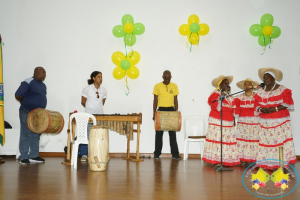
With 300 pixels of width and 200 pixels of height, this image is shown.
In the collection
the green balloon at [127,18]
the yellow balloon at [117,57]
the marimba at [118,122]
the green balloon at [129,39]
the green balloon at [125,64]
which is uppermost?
the green balloon at [127,18]

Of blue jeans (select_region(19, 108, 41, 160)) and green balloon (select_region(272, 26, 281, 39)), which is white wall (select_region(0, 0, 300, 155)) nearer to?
green balloon (select_region(272, 26, 281, 39))

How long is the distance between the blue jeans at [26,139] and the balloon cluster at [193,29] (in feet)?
12.3

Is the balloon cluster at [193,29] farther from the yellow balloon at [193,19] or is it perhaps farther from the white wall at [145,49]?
the white wall at [145,49]

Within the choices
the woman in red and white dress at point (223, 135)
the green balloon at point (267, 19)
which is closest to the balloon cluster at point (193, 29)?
the green balloon at point (267, 19)

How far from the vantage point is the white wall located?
25.0 ft

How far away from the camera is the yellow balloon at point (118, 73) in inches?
285

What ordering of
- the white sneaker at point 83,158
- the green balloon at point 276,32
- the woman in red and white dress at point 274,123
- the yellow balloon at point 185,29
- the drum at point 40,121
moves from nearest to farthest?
the woman in red and white dress at point 274,123
the drum at point 40,121
the white sneaker at point 83,158
the green balloon at point 276,32
the yellow balloon at point 185,29

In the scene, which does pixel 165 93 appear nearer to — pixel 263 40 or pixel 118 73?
pixel 118 73

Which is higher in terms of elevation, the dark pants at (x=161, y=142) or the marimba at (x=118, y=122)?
the marimba at (x=118, y=122)

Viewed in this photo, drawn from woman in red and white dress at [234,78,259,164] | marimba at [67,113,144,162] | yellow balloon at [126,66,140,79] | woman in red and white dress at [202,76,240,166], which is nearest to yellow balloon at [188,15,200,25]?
yellow balloon at [126,66,140,79]

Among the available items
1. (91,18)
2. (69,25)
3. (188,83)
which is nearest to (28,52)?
(69,25)

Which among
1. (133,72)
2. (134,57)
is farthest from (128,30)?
(133,72)

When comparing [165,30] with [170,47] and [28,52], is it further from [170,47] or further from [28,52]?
[28,52]

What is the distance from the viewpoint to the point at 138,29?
722cm
